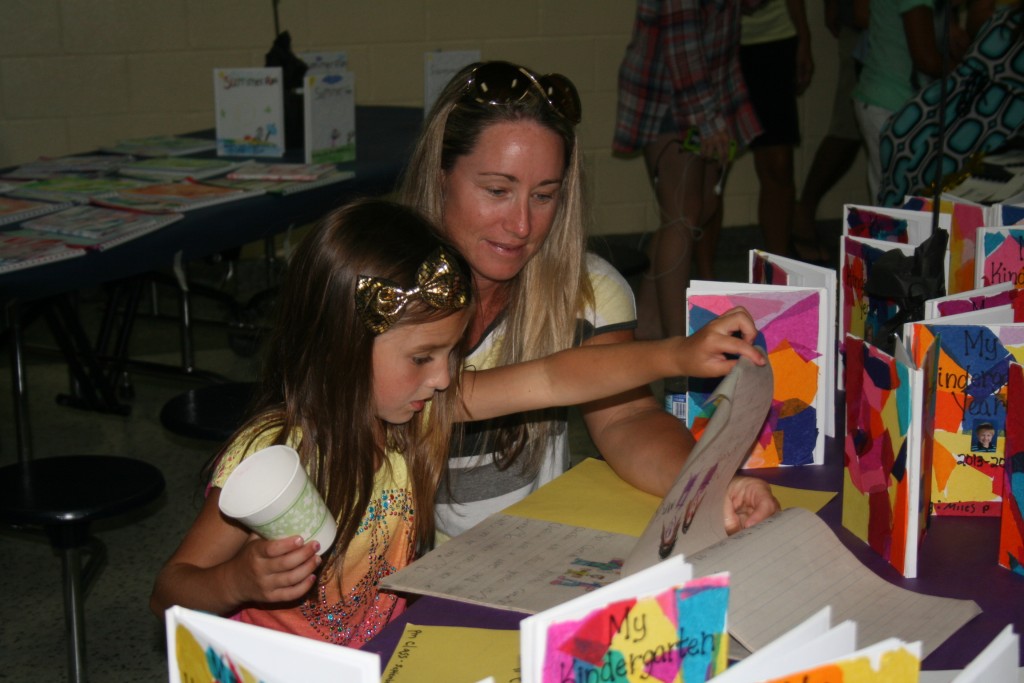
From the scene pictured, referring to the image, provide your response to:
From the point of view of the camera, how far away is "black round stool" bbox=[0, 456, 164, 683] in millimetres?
1898

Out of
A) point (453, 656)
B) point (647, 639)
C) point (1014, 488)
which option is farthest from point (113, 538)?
point (647, 639)

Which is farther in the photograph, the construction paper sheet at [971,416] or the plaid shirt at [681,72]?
the plaid shirt at [681,72]

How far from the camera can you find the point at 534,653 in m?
0.75

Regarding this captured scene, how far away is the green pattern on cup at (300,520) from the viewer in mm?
1064

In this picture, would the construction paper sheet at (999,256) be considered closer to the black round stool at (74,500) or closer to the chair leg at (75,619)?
the black round stool at (74,500)

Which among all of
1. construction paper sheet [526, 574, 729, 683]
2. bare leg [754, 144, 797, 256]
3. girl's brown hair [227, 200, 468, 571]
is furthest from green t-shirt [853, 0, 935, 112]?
construction paper sheet [526, 574, 729, 683]

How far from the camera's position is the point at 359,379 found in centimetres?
138

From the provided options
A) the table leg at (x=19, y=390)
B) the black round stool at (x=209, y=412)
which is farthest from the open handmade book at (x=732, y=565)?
the table leg at (x=19, y=390)

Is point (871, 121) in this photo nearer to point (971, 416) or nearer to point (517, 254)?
point (517, 254)

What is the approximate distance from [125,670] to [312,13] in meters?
3.13

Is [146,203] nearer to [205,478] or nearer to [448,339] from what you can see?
[205,478]

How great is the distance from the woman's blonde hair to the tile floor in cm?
50

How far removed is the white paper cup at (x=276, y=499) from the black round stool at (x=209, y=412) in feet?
3.98

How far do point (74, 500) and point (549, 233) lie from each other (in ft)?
2.91
